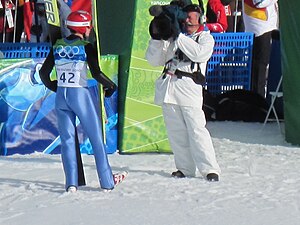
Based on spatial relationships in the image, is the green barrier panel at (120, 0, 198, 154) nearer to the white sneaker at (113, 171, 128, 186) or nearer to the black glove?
the white sneaker at (113, 171, 128, 186)

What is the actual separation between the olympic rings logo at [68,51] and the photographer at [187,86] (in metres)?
0.75

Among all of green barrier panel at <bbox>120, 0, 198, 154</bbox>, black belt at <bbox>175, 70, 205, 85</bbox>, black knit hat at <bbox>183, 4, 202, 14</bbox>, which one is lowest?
green barrier panel at <bbox>120, 0, 198, 154</bbox>

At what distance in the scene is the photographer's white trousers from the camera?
775cm

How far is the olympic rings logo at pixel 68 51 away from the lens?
732 cm

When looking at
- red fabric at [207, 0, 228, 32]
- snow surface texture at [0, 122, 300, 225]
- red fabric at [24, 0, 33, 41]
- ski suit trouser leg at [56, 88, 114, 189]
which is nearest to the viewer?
snow surface texture at [0, 122, 300, 225]

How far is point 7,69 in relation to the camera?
29.9 feet

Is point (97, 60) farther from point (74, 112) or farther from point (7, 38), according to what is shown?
point (7, 38)

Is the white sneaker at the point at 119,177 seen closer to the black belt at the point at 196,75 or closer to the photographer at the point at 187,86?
the photographer at the point at 187,86

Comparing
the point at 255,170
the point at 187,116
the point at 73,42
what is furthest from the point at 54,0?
the point at 255,170

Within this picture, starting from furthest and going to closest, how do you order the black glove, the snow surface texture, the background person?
the background person, the black glove, the snow surface texture

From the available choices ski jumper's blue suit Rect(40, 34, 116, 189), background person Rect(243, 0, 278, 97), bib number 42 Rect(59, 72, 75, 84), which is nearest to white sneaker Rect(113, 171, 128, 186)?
ski jumper's blue suit Rect(40, 34, 116, 189)

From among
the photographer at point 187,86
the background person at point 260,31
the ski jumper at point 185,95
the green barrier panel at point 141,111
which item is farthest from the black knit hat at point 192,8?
the background person at point 260,31

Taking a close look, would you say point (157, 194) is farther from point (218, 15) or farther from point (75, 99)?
point (218, 15)

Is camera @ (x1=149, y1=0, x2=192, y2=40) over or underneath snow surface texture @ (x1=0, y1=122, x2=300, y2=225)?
over
